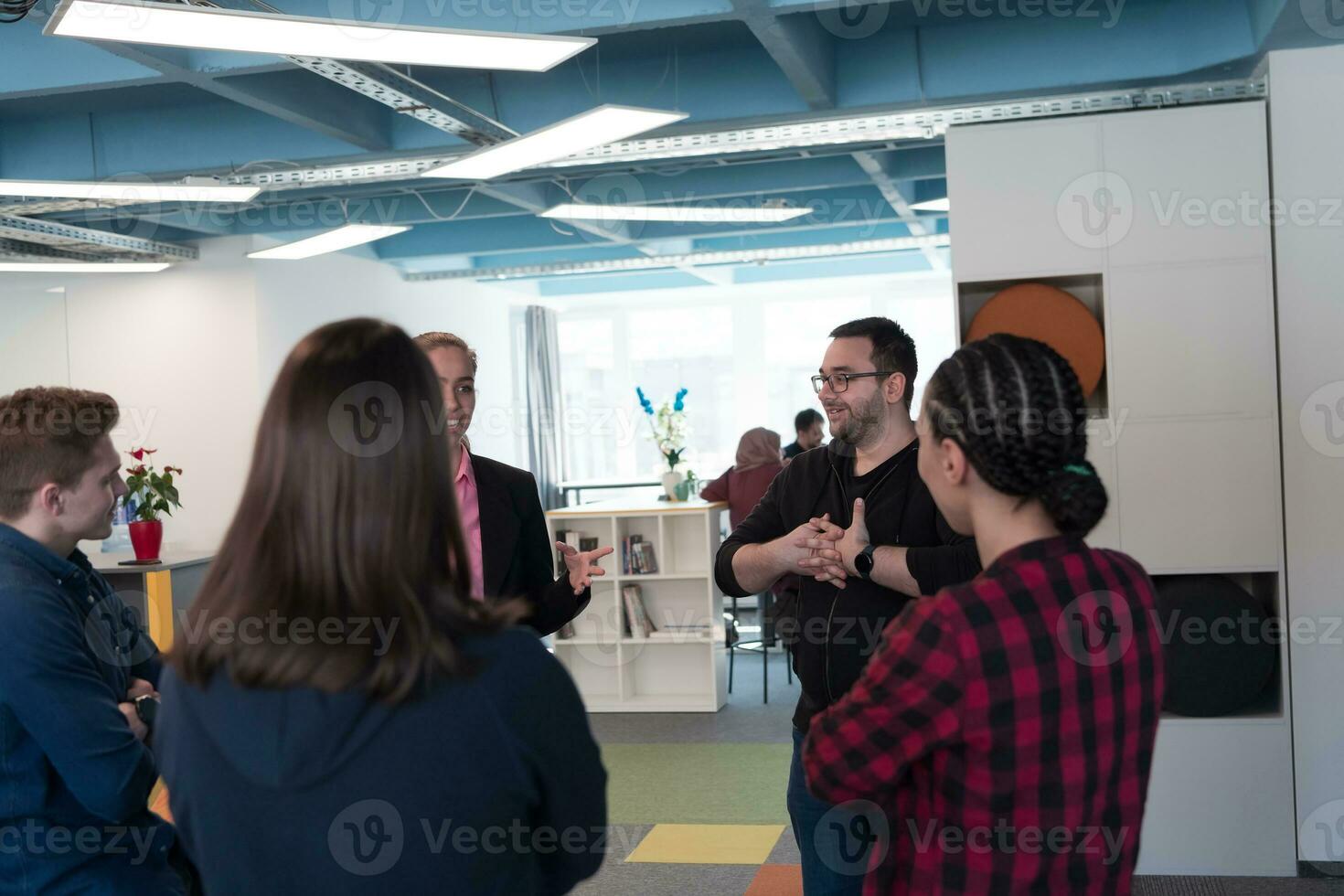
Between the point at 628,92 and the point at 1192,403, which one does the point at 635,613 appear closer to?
the point at 628,92

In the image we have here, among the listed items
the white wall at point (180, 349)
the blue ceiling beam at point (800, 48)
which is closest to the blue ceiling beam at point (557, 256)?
the white wall at point (180, 349)

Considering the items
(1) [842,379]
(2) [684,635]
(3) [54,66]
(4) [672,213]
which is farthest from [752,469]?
(1) [842,379]

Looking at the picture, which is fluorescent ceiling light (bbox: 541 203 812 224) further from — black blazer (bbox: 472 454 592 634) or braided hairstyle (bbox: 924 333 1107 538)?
braided hairstyle (bbox: 924 333 1107 538)

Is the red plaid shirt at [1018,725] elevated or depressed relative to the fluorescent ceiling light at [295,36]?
Result: depressed

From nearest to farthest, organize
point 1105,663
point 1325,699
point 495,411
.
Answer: point 1105,663
point 1325,699
point 495,411

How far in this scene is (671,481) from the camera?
7.18 metres

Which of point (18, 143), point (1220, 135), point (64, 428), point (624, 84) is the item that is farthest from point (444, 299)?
point (64, 428)

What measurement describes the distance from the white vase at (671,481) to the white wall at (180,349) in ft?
9.73

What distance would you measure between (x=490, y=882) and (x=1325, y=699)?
12.1ft

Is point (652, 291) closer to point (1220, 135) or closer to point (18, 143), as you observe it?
point (18, 143)

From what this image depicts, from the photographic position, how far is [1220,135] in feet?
13.2

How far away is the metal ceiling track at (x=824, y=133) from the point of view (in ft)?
16.1

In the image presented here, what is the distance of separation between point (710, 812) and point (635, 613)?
6.43ft

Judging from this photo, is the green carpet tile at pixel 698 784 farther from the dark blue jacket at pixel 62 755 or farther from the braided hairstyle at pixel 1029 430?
the braided hairstyle at pixel 1029 430
